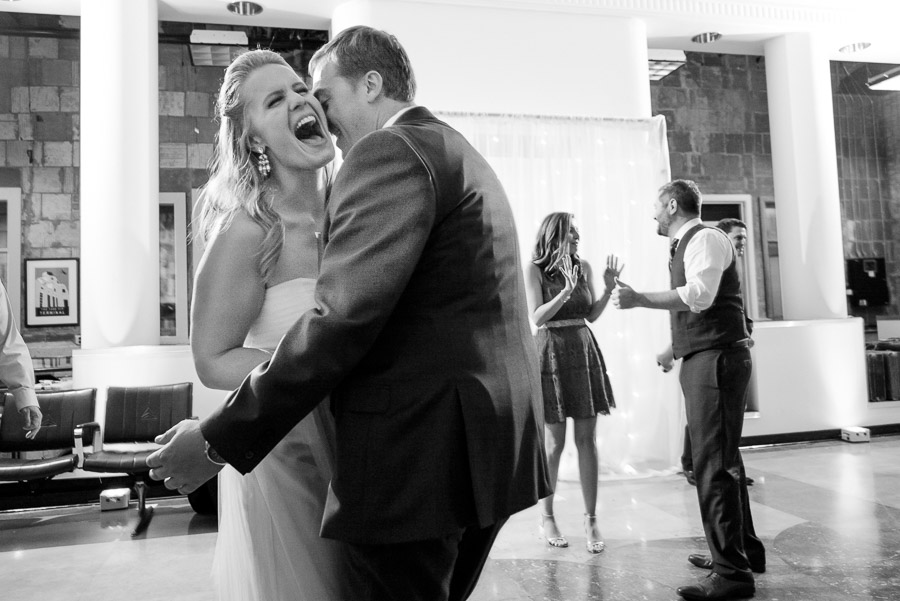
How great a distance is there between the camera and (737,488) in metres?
2.96

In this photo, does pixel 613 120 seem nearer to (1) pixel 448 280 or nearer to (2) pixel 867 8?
(2) pixel 867 8

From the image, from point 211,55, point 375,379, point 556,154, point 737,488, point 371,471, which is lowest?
point 737,488

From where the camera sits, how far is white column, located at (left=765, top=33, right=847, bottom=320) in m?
6.90

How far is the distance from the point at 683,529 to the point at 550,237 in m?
1.79

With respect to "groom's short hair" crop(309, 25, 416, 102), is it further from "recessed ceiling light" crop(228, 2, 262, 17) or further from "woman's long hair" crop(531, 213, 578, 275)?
"recessed ceiling light" crop(228, 2, 262, 17)

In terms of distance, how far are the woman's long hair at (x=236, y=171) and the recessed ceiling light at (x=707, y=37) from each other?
623 cm

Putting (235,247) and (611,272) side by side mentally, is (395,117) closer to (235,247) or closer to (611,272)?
(235,247)

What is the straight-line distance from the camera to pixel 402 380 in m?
1.18

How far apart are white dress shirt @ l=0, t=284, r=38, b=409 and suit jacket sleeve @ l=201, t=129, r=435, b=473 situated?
349 cm

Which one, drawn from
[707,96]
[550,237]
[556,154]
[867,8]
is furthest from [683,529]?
[707,96]

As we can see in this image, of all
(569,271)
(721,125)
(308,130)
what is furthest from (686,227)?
(721,125)

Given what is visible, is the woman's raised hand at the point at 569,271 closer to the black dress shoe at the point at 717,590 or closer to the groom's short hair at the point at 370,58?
the black dress shoe at the point at 717,590

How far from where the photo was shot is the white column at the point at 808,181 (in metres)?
6.90

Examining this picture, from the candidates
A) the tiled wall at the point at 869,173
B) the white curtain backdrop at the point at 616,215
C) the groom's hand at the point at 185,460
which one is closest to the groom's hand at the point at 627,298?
the groom's hand at the point at 185,460
